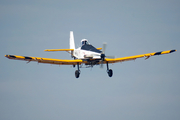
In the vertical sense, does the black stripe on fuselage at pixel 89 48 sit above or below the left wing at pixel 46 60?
above

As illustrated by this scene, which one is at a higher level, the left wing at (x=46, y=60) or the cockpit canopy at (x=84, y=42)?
the cockpit canopy at (x=84, y=42)

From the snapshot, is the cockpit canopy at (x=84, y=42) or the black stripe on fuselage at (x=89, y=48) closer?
the black stripe on fuselage at (x=89, y=48)

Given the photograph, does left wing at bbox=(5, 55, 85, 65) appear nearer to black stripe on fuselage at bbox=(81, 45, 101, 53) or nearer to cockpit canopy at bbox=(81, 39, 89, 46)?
black stripe on fuselage at bbox=(81, 45, 101, 53)

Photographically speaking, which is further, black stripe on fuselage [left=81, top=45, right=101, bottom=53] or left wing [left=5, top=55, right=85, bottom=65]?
black stripe on fuselage [left=81, top=45, right=101, bottom=53]

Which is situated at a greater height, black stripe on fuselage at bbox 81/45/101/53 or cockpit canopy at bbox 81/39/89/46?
cockpit canopy at bbox 81/39/89/46

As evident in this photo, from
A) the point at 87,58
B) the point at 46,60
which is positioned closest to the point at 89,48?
the point at 87,58

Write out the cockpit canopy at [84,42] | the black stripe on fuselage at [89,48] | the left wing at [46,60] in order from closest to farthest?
the left wing at [46,60] < the black stripe on fuselage at [89,48] < the cockpit canopy at [84,42]

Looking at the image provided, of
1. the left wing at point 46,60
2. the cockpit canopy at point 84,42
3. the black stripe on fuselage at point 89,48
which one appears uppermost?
the cockpit canopy at point 84,42

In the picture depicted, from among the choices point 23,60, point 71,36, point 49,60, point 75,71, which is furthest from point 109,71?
point 71,36

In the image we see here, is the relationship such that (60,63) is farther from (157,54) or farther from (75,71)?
(157,54)

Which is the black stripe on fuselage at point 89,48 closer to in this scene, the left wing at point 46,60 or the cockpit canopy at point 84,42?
the cockpit canopy at point 84,42

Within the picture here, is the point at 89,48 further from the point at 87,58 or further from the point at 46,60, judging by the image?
the point at 46,60

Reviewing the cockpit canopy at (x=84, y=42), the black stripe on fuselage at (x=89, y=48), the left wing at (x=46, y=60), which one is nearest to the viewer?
the left wing at (x=46, y=60)

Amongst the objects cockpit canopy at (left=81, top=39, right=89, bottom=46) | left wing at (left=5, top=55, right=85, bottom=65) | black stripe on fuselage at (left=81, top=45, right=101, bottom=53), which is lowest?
left wing at (left=5, top=55, right=85, bottom=65)
